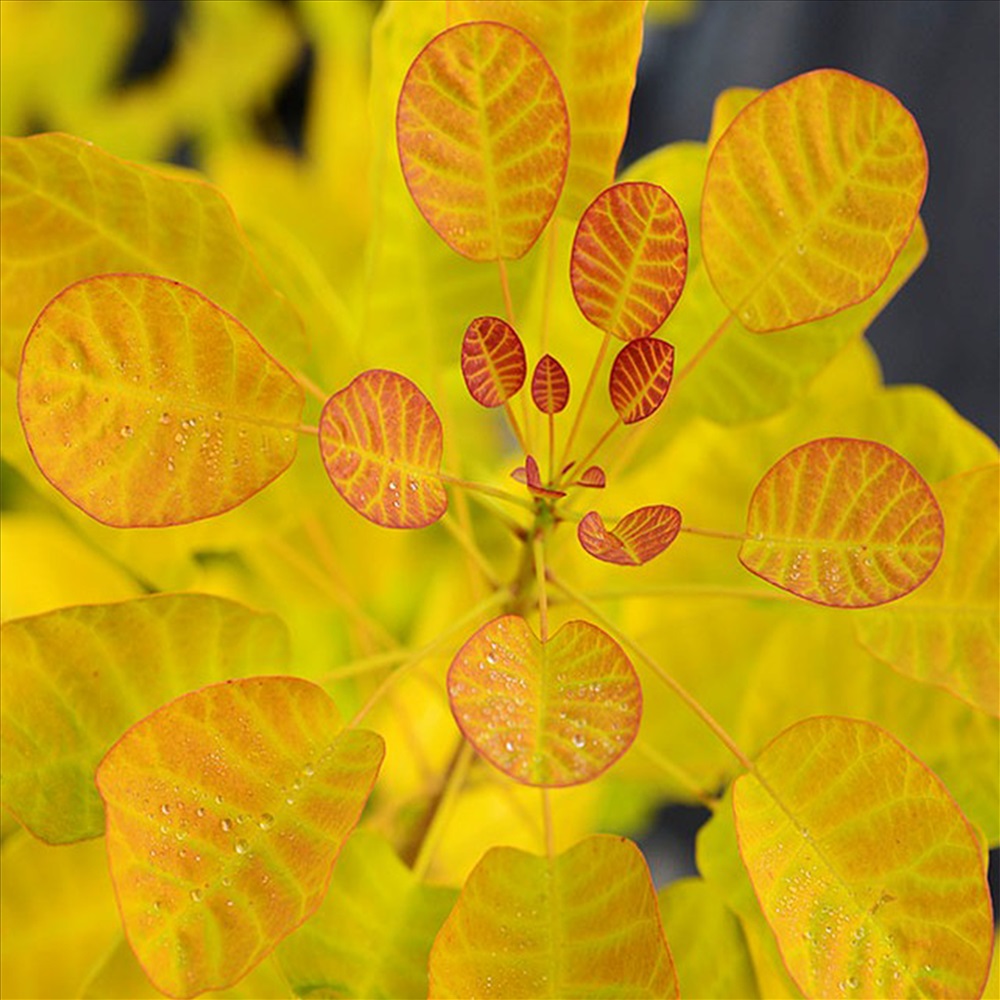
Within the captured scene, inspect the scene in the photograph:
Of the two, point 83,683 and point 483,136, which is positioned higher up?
point 483,136

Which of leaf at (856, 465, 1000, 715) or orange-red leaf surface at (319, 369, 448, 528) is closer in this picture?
orange-red leaf surface at (319, 369, 448, 528)

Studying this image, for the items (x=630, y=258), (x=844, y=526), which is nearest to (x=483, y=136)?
(x=630, y=258)

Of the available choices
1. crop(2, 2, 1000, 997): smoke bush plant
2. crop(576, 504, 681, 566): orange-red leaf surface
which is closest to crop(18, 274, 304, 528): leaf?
crop(2, 2, 1000, 997): smoke bush plant

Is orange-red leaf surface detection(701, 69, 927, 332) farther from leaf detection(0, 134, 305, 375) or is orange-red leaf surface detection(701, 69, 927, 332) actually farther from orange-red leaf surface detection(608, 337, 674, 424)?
leaf detection(0, 134, 305, 375)

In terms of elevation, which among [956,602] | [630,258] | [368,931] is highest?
[630,258]

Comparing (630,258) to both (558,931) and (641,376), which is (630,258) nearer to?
(641,376)

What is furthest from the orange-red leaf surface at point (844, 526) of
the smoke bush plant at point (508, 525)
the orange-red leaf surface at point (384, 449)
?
the orange-red leaf surface at point (384, 449)

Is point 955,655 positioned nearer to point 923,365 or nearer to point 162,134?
point 923,365
